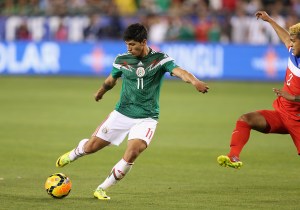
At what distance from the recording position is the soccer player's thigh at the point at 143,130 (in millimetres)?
9312

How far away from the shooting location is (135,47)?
935cm

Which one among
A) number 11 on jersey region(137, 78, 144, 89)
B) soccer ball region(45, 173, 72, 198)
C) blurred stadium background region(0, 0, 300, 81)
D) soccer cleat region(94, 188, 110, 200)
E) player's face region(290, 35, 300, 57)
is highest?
player's face region(290, 35, 300, 57)

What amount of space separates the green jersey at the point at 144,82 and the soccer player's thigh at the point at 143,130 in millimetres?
87

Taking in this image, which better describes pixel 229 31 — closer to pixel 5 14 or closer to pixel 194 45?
pixel 194 45

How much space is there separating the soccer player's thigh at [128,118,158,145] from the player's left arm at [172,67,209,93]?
0.68 m

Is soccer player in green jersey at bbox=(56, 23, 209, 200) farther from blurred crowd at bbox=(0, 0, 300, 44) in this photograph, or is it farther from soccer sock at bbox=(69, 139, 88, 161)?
blurred crowd at bbox=(0, 0, 300, 44)

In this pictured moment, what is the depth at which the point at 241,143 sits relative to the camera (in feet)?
32.0

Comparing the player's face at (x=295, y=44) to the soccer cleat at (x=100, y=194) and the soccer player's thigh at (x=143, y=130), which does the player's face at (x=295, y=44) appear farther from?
the soccer cleat at (x=100, y=194)

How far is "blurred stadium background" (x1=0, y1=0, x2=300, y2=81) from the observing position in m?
27.3

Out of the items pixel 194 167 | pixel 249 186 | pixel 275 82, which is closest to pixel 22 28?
pixel 275 82

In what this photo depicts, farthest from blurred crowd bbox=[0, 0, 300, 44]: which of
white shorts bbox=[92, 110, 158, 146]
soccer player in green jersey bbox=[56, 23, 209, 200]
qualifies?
white shorts bbox=[92, 110, 158, 146]

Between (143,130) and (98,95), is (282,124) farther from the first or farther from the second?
(98,95)

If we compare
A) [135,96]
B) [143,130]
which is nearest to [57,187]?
[143,130]

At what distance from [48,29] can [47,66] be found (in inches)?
90.1
